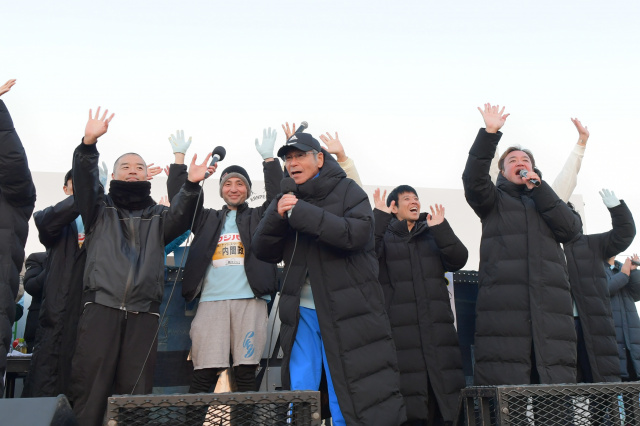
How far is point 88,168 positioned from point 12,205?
48 centimetres

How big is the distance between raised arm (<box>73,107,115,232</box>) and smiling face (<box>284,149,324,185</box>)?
104cm

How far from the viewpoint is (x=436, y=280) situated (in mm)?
4145

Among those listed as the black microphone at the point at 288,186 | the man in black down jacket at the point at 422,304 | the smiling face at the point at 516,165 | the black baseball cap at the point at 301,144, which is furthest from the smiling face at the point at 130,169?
the smiling face at the point at 516,165

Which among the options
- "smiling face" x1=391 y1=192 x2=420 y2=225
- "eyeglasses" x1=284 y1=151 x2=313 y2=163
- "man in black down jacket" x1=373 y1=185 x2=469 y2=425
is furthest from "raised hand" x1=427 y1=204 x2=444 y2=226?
"eyeglasses" x1=284 y1=151 x2=313 y2=163

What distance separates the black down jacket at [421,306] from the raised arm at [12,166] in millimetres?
2118

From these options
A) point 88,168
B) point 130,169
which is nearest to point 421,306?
point 130,169

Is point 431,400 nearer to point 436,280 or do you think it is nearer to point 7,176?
point 436,280

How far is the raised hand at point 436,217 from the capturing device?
4.15m

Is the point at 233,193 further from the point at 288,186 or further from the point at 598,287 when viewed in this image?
the point at 598,287

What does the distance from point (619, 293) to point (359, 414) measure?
3.59 meters

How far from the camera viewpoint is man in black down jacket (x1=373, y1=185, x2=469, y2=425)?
391cm

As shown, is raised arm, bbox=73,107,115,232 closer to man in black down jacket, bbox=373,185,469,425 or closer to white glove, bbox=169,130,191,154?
white glove, bbox=169,130,191,154

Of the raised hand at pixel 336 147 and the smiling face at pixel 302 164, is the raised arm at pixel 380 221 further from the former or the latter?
the smiling face at pixel 302 164

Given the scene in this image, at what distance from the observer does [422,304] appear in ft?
13.4
